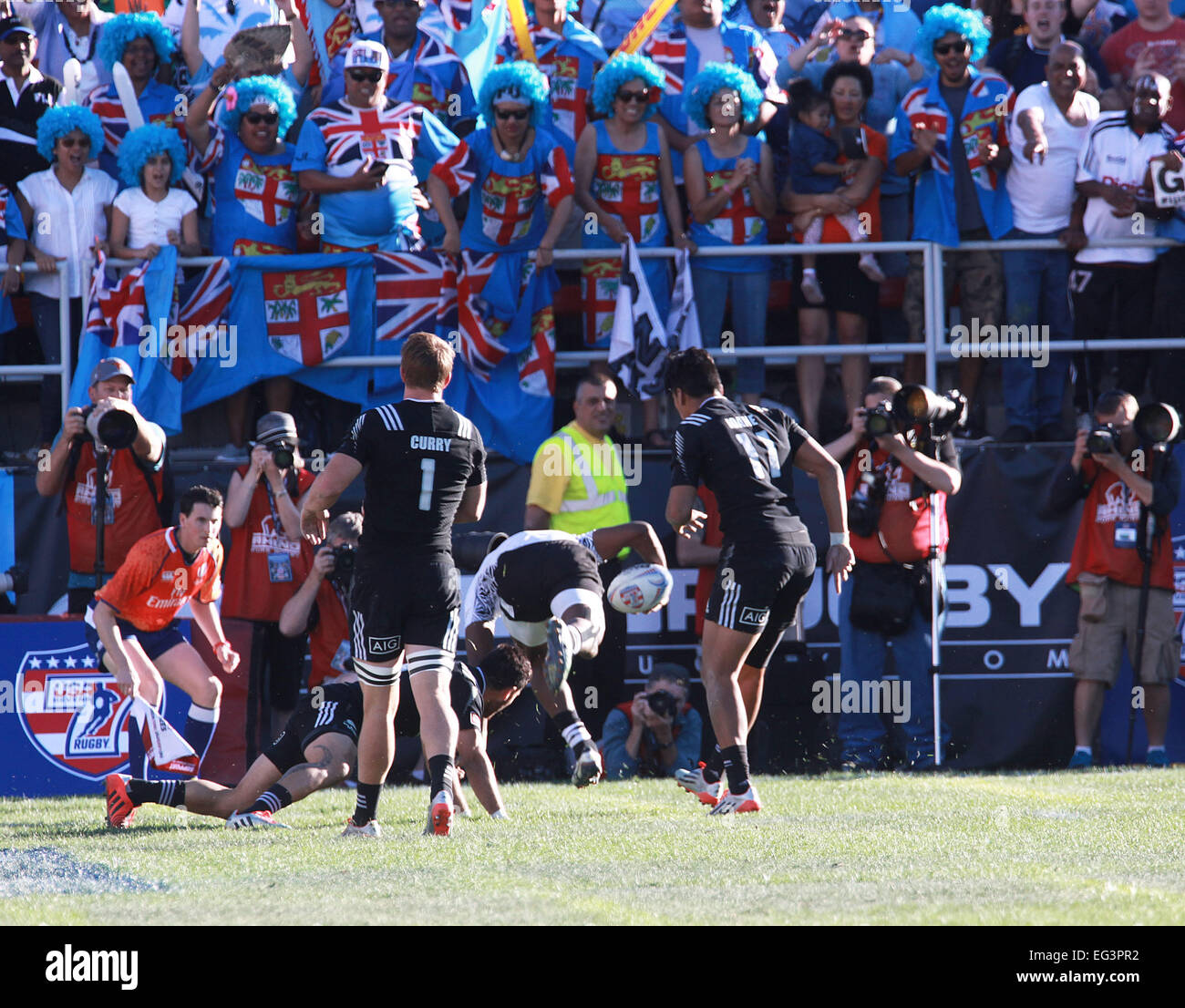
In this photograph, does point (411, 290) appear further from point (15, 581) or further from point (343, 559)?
Answer: point (15, 581)

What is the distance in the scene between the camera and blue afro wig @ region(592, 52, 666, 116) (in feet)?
34.3

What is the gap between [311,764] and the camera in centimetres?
758

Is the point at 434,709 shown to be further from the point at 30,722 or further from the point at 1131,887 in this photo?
the point at 30,722

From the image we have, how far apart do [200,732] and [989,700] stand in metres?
4.72

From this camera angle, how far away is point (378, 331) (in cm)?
1045

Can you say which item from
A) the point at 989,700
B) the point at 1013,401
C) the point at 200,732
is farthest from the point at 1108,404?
the point at 200,732

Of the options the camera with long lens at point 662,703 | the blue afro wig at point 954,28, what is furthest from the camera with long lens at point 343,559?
the blue afro wig at point 954,28

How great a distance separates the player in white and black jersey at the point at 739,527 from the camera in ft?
24.1

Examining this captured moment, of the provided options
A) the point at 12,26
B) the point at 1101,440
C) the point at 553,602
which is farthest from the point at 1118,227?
the point at 12,26

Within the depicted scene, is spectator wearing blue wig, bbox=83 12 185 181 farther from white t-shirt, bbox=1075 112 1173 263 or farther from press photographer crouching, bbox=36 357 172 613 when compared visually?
white t-shirt, bbox=1075 112 1173 263

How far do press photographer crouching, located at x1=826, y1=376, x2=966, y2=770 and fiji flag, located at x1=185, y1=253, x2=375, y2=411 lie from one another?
3188 mm

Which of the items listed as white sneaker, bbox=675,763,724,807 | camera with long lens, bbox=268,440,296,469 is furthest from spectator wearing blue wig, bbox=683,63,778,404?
white sneaker, bbox=675,763,724,807

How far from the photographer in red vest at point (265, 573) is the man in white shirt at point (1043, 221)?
4479 millimetres

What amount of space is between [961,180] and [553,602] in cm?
436
